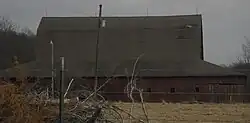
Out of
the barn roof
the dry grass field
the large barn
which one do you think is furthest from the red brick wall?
the dry grass field

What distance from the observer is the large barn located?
144ft

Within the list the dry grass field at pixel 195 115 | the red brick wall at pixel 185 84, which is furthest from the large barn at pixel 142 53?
the dry grass field at pixel 195 115

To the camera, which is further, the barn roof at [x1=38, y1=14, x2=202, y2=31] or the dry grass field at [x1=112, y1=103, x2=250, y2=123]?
the barn roof at [x1=38, y1=14, x2=202, y2=31]

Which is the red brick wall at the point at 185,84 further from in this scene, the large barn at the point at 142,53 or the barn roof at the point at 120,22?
the barn roof at the point at 120,22

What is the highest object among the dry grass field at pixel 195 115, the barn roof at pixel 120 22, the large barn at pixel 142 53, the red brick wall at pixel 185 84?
the barn roof at pixel 120 22

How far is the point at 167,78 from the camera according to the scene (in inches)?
1750

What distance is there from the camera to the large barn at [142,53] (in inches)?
1730

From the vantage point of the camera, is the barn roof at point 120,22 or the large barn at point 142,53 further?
the barn roof at point 120,22

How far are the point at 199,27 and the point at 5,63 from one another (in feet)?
83.0

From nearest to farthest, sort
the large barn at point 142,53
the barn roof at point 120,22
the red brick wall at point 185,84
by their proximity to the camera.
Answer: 1. the red brick wall at point 185,84
2. the large barn at point 142,53
3. the barn roof at point 120,22

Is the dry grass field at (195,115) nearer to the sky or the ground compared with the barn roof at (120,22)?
nearer to the ground

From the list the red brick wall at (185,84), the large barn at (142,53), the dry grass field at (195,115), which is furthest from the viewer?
the large barn at (142,53)

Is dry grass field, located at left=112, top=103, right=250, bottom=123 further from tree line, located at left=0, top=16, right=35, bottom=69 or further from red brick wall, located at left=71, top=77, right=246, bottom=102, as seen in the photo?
tree line, located at left=0, top=16, right=35, bottom=69

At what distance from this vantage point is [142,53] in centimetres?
4766
